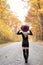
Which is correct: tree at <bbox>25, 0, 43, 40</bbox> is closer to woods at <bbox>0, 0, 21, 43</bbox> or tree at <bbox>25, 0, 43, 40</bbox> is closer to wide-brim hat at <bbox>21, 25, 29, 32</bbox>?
woods at <bbox>0, 0, 21, 43</bbox>

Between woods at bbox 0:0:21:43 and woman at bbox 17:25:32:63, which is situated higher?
woman at bbox 17:25:32:63

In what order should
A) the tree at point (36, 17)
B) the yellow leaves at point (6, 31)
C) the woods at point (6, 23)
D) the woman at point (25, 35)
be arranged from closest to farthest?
1. the woman at point (25, 35)
2. the woods at point (6, 23)
3. the yellow leaves at point (6, 31)
4. the tree at point (36, 17)

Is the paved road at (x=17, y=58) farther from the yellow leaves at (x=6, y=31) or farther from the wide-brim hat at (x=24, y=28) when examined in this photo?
the yellow leaves at (x=6, y=31)

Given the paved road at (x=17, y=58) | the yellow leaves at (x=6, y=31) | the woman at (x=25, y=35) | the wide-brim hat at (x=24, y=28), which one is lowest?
the yellow leaves at (x=6, y=31)

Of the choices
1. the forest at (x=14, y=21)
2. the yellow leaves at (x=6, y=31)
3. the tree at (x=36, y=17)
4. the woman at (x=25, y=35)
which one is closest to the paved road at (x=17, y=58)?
the woman at (x=25, y=35)

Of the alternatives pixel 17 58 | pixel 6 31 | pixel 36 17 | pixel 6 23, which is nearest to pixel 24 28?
pixel 17 58

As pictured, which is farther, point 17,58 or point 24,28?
point 17,58

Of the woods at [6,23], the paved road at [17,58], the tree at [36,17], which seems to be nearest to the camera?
the paved road at [17,58]

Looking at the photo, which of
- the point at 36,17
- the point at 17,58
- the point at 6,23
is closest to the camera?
the point at 17,58

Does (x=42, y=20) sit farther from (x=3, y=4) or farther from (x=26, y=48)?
(x=26, y=48)

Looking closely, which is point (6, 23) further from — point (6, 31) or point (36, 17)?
point (36, 17)

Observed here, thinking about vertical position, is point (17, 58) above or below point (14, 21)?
above

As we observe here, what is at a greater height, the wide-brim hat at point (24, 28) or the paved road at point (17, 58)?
the wide-brim hat at point (24, 28)

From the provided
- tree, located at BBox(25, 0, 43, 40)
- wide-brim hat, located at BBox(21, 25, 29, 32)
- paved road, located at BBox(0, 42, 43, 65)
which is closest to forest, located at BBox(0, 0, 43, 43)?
tree, located at BBox(25, 0, 43, 40)
